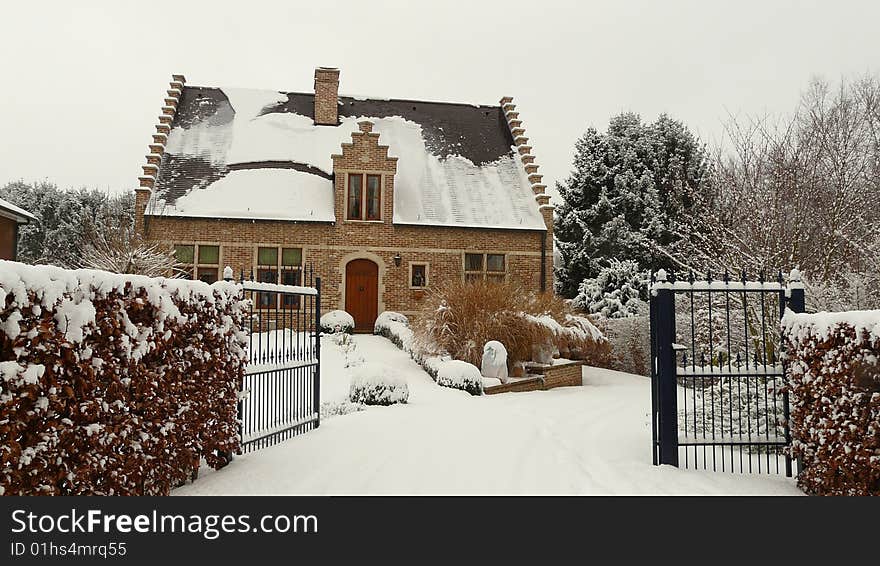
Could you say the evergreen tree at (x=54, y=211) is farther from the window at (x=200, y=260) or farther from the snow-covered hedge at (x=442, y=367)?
the snow-covered hedge at (x=442, y=367)

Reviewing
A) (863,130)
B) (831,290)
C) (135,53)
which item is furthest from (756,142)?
(135,53)

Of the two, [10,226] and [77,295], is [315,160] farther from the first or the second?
[77,295]

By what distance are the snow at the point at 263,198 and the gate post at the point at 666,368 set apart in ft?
52.2

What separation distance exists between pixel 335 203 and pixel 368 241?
5.26 ft

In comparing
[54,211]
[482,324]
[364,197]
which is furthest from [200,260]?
[54,211]

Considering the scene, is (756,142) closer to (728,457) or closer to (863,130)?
(863,130)

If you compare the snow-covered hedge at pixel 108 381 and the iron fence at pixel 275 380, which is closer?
the snow-covered hedge at pixel 108 381

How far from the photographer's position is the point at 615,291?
2225 cm

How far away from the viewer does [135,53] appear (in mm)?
15828

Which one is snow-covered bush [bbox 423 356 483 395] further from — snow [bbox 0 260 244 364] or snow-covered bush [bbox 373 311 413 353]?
snow [bbox 0 260 244 364]

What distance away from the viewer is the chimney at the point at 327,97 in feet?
78.1

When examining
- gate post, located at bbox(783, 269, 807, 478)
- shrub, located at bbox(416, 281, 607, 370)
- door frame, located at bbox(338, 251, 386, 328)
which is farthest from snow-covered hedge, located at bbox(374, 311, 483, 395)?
gate post, located at bbox(783, 269, 807, 478)

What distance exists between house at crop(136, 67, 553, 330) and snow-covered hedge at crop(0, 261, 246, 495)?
14355 millimetres

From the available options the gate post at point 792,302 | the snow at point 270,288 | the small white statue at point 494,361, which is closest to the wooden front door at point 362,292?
the small white statue at point 494,361
